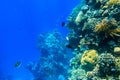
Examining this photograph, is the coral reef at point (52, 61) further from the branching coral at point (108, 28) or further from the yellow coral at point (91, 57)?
the branching coral at point (108, 28)

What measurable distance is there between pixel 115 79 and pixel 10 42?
128 meters

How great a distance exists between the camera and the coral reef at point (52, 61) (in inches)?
830

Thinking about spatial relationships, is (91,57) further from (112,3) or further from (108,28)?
(112,3)

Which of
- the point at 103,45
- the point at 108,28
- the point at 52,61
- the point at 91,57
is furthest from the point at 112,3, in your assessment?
the point at 52,61

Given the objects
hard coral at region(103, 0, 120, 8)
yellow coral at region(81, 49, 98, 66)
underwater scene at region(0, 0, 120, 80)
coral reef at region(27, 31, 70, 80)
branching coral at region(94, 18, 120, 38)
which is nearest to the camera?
underwater scene at region(0, 0, 120, 80)

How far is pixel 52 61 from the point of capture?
21578mm

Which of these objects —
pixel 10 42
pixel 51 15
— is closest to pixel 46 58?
pixel 51 15

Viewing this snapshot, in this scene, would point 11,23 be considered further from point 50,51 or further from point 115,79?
point 115,79

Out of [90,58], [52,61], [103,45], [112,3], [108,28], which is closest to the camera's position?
[108,28]

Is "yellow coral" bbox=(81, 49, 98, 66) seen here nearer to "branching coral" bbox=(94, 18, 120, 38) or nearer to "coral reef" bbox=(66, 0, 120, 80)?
"coral reef" bbox=(66, 0, 120, 80)

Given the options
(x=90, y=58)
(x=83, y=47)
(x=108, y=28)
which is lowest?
(x=90, y=58)

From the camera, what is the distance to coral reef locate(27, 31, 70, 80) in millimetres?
21087

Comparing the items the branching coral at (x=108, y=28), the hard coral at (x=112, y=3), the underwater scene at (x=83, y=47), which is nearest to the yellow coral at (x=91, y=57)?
the underwater scene at (x=83, y=47)

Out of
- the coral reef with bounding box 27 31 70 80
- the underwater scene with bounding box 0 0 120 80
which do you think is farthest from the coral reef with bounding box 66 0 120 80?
the coral reef with bounding box 27 31 70 80
